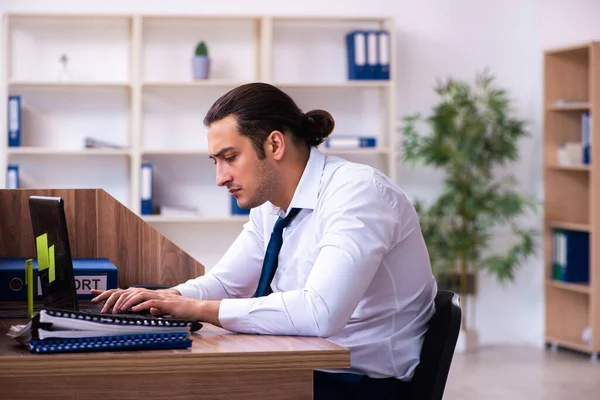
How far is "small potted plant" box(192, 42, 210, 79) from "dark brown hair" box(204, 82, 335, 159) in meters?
3.45

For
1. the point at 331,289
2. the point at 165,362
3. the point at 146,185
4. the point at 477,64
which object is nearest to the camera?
the point at 165,362

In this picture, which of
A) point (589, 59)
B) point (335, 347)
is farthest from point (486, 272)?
point (335, 347)

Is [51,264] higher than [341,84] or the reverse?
the reverse

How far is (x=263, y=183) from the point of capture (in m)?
2.13

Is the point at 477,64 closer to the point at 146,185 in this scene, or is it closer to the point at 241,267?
the point at 146,185

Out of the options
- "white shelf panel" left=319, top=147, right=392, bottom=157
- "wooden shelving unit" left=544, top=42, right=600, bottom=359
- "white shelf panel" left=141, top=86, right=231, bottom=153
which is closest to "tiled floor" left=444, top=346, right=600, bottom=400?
"wooden shelving unit" left=544, top=42, right=600, bottom=359

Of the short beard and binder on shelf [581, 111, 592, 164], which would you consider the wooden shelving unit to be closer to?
binder on shelf [581, 111, 592, 164]

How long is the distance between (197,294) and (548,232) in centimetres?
412

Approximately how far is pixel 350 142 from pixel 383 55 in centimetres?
57

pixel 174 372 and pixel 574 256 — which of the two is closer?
pixel 174 372

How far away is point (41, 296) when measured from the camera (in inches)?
93.8

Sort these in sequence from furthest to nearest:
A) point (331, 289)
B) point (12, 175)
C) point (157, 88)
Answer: point (157, 88), point (12, 175), point (331, 289)

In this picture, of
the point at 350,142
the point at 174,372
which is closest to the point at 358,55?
the point at 350,142

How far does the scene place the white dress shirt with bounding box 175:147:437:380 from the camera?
1.82 meters
